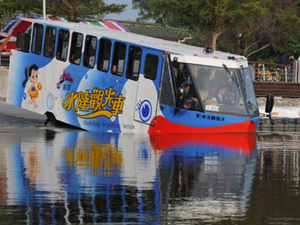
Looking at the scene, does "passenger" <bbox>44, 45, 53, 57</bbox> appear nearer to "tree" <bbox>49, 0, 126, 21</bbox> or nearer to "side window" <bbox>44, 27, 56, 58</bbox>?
"side window" <bbox>44, 27, 56, 58</bbox>

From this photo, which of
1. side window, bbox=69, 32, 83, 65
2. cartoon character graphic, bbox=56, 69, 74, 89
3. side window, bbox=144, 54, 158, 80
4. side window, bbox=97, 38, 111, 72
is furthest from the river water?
side window, bbox=69, 32, 83, 65

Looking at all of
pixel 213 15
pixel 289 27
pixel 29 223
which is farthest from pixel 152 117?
pixel 289 27

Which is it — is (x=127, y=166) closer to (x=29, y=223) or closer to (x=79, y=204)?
(x=79, y=204)

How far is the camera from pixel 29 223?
1112cm

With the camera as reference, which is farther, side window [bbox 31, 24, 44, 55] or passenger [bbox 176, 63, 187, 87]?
side window [bbox 31, 24, 44, 55]

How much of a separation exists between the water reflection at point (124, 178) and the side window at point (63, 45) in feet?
12.6

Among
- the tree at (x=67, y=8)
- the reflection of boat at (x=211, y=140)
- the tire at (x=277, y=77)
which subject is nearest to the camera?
the reflection of boat at (x=211, y=140)

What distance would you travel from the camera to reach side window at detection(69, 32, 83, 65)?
2678 centimetres

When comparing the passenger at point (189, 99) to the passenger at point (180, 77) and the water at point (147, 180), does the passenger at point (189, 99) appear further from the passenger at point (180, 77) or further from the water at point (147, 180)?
the water at point (147, 180)

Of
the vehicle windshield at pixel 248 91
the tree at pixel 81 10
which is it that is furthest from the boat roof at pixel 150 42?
the tree at pixel 81 10

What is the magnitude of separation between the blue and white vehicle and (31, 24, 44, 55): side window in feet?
0.09

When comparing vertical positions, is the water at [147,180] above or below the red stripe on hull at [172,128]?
below

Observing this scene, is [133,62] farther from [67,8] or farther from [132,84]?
[67,8]

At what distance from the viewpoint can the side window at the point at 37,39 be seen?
91.4ft
